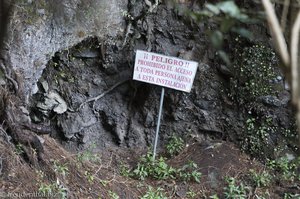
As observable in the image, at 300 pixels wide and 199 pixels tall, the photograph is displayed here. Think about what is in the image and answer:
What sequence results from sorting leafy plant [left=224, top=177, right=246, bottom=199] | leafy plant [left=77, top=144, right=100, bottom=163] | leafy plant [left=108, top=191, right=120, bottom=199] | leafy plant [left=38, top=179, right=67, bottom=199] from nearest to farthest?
leafy plant [left=38, top=179, right=67, bottom=199], leafy plant [left=108, top=191, right=120, bottom=199], leafy plant [left=224, top=177, right=246, bottom=199], leafy plant [left=77, top=144, right=100, bottom=163]

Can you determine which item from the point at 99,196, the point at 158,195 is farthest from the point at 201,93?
the point at 99,196

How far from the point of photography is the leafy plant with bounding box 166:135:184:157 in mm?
5719

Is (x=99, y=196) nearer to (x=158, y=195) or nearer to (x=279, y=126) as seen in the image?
(x=158, y=195)

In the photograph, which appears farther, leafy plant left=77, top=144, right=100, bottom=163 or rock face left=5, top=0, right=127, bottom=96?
leafy plant left=77, top=144, right=100, bottom=163

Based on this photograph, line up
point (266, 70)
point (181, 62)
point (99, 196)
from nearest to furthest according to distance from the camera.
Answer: point (99, 196), point (181, 62), point (266, 70)

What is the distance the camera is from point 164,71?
5.44m

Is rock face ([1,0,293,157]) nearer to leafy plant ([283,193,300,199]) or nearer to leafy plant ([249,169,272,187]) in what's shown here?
leafy plant ([249,169,272,187])

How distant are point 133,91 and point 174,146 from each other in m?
0.91

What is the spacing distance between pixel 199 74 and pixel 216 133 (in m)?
0.80

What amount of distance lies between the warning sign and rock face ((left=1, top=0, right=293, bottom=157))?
0.48 metres

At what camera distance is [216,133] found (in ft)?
19.5

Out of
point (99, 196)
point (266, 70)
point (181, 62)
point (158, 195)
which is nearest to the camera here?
point (99, 196)

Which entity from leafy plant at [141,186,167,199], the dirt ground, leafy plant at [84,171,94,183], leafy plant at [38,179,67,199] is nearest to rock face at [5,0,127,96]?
the dirt ground

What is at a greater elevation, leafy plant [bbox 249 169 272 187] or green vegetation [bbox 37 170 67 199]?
leafy plant [bbox 249 169 272 187]
